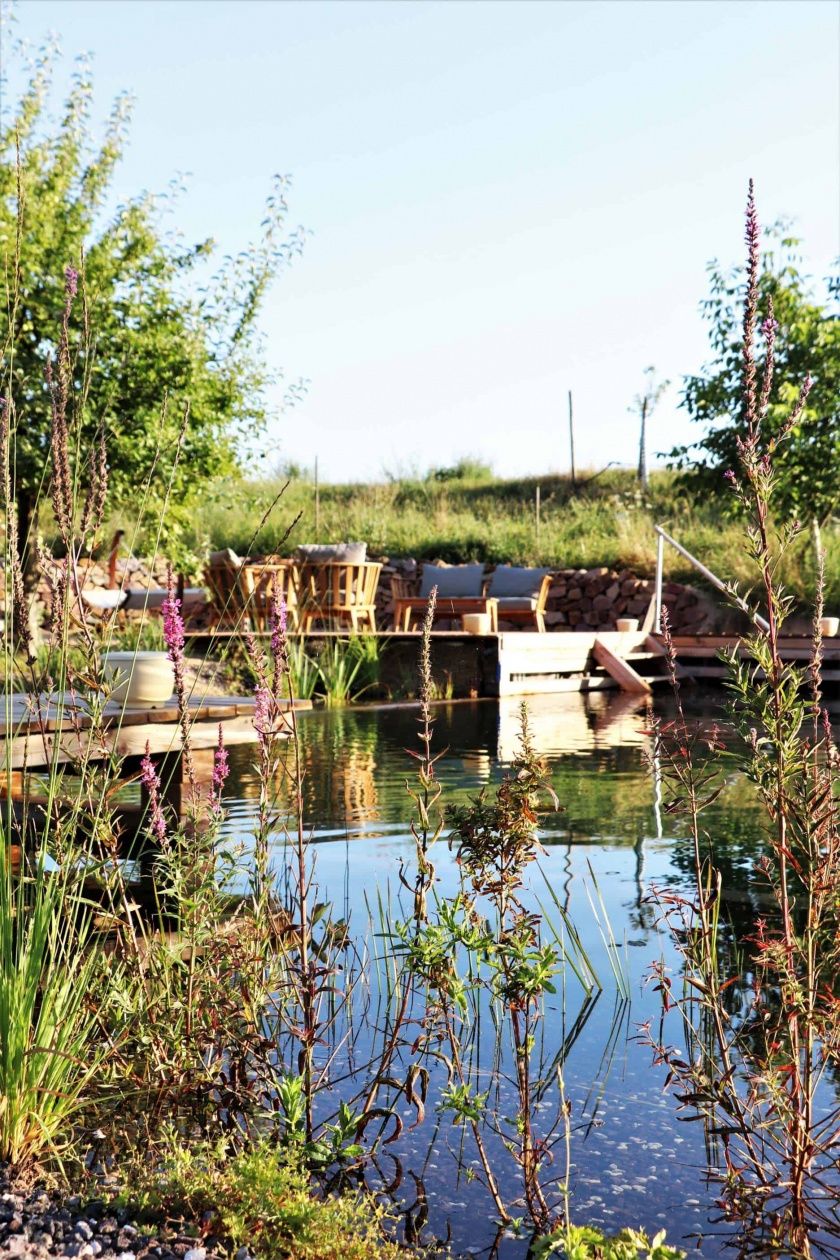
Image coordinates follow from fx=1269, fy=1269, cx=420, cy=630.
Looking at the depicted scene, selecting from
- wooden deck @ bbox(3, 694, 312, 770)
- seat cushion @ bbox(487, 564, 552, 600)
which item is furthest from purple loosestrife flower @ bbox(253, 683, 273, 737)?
seat cushion @ bbox(487, 564, 552, 600)

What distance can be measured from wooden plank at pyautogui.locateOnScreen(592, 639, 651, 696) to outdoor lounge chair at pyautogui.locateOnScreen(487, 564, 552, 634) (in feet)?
4.12

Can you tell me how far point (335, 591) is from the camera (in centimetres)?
1130

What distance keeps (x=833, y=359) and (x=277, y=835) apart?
9467mm

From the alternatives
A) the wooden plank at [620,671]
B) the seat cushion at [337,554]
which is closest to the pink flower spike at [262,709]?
the seat cushion at [337,554]

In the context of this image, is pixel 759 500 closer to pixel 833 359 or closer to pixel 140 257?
pixel 140 257

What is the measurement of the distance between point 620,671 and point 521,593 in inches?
91.6

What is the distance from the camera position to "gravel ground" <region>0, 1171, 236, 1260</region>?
1615mm

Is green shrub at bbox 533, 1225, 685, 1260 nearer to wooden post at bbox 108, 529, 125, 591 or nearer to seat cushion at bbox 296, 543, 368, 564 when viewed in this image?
seat cushion at bbox 296, 543, 368, 564

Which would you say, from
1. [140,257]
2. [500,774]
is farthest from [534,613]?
[500,774]

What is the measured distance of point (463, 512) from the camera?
19938 millimetres

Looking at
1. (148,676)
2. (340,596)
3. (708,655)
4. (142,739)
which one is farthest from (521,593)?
(142,739)

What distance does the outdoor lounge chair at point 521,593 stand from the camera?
42.3 ft

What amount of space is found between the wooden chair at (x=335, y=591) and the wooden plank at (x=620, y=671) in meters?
2.09

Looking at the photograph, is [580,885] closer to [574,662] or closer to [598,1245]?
[598,1245]
